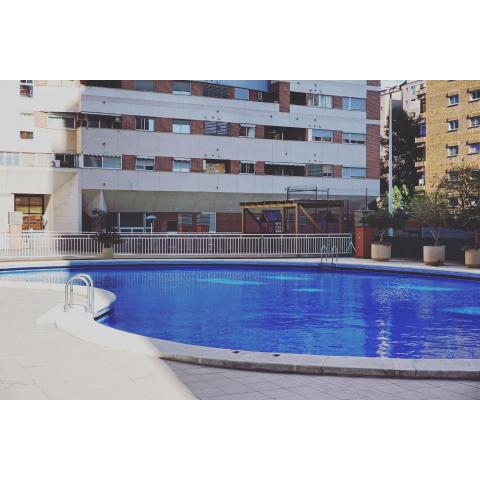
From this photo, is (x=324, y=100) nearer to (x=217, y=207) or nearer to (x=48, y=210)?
(x=217, y=207)

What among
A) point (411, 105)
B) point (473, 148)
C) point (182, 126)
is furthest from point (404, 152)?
point (182, 126)

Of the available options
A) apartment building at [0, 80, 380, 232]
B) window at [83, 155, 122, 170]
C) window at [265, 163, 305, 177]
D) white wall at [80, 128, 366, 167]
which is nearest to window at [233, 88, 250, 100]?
apartment building at [0, 80, 380, 232]

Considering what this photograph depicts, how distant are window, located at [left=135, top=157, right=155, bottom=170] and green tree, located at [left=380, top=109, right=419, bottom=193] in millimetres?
28459

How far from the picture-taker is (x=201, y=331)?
1140cm

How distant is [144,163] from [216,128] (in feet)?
16.8

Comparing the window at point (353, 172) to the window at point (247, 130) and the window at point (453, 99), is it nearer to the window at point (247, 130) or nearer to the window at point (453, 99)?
the window at point (247, 130)

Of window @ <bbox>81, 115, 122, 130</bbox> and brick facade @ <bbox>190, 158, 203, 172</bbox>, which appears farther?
brick facade @ <bbox>190, 158, 203, 172</bbox>

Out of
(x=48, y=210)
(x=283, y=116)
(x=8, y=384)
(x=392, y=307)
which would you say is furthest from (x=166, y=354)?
(x=283, y=116)

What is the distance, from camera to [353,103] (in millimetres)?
44625

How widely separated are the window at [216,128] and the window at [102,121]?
5273mm

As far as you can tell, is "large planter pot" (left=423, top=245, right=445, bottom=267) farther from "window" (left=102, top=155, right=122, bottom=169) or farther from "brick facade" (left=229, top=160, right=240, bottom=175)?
"window" (left=102, top=155, right=122, bottom=169)

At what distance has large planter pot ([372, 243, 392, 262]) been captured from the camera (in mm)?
25641

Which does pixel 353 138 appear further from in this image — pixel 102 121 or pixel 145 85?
pixel 102 121
